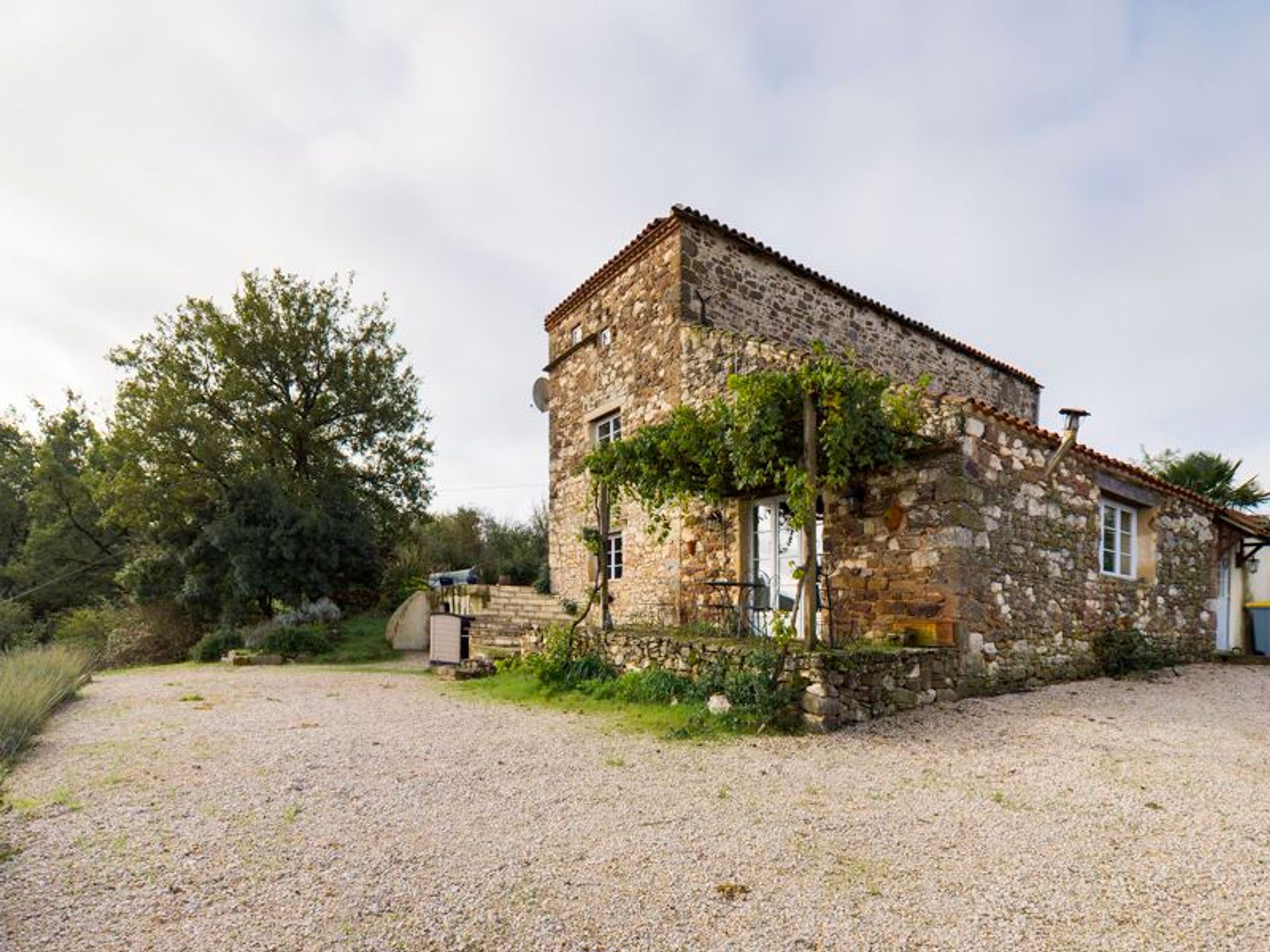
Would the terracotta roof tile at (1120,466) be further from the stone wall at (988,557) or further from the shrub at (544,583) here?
the shrub at (544,583)

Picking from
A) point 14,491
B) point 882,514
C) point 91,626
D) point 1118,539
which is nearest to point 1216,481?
point 1118,539

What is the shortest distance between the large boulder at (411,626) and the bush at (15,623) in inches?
424

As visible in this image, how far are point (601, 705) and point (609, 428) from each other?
23.4 feet

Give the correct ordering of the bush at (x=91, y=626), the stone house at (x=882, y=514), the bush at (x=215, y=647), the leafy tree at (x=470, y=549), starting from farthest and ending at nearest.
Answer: the leafy tree at (x=470, y=549), the bush at (x=91, y=626), the bush at (x=215, y=647), the stone house at (x=882, y=514)

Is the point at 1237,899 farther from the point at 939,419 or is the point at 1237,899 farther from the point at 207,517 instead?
the point at 207,517

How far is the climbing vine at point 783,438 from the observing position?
6.29 meters

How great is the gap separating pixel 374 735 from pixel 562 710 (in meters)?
1.81

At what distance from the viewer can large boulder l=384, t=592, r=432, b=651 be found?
585 inches

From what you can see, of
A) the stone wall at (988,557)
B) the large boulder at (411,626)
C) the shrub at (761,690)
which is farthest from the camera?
the large boulder at (411,626)

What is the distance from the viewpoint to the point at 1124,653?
8.52 metres

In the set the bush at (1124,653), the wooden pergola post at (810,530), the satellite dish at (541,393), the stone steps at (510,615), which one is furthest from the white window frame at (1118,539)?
the satellite dish at (541,393)

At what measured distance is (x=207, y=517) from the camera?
1608 centimetres

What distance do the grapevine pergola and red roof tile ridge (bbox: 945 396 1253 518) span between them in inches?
22.3

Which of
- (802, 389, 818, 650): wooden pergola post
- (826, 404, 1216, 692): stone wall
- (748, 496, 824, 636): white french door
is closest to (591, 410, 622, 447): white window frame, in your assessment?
(748, 496, 824, 636): white french door
